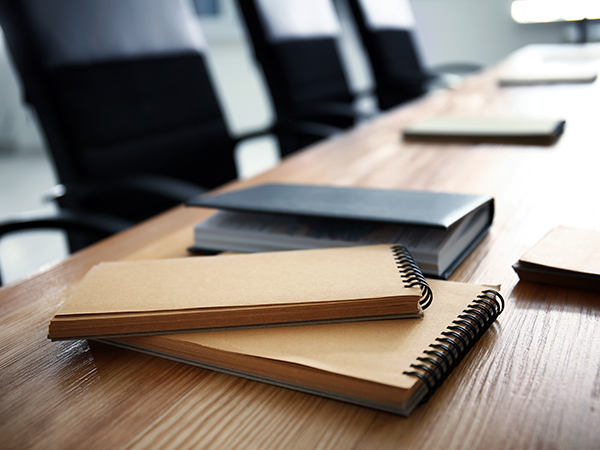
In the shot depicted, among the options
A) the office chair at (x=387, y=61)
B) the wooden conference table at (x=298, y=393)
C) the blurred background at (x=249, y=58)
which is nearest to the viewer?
the wooden conference table at (x=298, y=393)

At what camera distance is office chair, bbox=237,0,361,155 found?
1.65 metres

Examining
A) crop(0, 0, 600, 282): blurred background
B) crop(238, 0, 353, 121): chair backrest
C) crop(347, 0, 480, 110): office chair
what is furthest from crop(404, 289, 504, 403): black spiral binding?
crop(0, 0, 600, 282): blurred background

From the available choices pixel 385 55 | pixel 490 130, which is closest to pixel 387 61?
pixel 385 55

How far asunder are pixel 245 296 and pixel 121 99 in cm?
85

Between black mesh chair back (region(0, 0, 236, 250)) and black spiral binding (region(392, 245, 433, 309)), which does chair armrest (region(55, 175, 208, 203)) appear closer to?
black mesh chair back (region(0, 0, 236, 250))

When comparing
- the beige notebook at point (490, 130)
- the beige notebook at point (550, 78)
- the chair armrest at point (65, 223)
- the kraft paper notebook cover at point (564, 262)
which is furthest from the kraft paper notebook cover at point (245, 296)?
the beige notebook at point (550, 78)

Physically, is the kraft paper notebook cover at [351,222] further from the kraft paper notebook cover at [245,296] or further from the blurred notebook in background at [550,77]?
the blurred notebook in background at [550,77]

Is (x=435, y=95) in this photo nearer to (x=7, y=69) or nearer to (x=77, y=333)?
(x=77, y=333)

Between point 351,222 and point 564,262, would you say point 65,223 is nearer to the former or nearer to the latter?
point 351,222

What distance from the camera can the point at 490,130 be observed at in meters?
1.07

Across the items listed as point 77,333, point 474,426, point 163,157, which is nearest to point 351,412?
point 474,426

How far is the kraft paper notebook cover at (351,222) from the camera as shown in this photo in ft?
1.70

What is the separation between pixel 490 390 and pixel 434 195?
0.26 meters

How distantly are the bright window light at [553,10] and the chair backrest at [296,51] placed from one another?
273 centimetres
